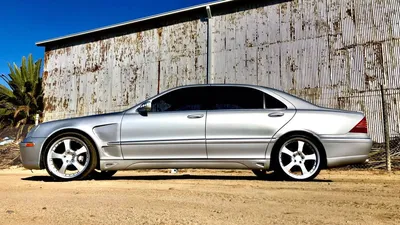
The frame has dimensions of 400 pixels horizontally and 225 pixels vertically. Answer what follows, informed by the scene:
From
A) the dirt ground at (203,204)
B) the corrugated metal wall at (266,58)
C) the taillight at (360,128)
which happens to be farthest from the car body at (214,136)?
the corrugated metal wall at (266,58)

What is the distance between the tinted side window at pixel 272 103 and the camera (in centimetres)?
467

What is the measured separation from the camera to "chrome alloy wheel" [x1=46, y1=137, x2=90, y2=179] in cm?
475

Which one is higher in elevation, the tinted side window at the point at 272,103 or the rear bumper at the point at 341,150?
the tinted side window at the point at 272,103

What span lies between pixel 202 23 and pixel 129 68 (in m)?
3.73

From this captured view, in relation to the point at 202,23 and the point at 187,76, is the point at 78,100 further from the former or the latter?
the point at 202,23

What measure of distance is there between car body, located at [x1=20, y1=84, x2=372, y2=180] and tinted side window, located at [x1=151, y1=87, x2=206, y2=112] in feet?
0.05

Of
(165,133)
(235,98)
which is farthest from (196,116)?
(235,98)

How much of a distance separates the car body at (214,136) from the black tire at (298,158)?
0.01m

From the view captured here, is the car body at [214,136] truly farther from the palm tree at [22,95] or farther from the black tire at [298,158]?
the palm tree at [22,95]

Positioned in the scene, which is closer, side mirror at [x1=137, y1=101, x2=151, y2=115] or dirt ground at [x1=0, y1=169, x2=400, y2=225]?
dirt ground at [x1=0, y1=169, x2=400, y2=225]

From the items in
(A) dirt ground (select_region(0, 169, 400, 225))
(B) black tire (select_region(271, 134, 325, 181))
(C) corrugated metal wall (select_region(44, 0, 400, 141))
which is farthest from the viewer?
(C) corrugated metal wall (select_region(44, 0, 400, 141))

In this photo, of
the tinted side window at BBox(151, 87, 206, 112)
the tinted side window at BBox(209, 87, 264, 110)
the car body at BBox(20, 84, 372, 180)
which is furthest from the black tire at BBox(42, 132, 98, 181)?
the tinted side window at BBox(209, 87, 264, 110)

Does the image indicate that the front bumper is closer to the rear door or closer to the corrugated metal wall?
the rear door

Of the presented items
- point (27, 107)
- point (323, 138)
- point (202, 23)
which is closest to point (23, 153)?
point (323, 138)
